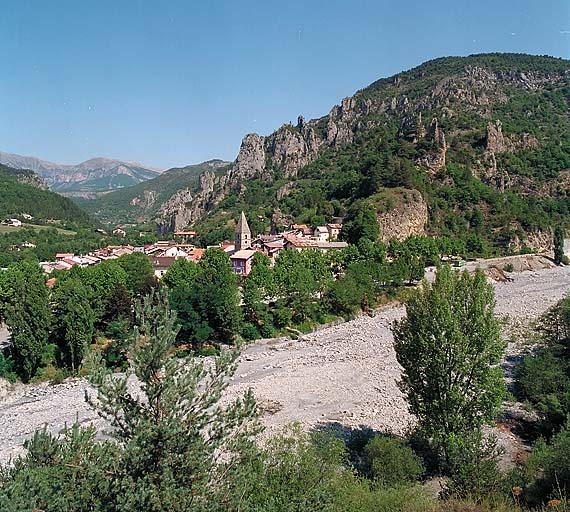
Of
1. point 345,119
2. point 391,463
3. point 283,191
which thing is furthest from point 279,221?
point 345,119

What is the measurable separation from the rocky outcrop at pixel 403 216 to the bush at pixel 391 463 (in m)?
53.1

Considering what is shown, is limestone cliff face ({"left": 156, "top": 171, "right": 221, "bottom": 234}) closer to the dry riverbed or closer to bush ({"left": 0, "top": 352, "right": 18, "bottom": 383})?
the dry riverbed

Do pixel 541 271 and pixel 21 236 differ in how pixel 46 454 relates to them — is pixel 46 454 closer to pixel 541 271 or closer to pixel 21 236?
pixel 541 271

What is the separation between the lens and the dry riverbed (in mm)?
23250

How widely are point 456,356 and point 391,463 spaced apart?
14.0ft

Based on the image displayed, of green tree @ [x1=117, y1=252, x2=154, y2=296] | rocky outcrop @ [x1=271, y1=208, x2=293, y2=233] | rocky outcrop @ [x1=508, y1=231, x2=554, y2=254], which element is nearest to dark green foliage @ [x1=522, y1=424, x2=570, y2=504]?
green tree @ [x1=117, y1=252, x2=154, y2=296]

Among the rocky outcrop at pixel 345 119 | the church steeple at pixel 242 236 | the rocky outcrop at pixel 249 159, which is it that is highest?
the rocky outcrop at pixel 345 119

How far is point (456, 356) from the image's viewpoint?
A: 15.5 metres

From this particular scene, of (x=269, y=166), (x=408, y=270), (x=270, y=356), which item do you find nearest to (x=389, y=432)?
(x=270, y=356)

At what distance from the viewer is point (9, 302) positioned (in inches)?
1350

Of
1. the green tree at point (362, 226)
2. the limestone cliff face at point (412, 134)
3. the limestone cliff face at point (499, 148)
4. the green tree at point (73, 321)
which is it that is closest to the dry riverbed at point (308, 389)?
the green tree at point (73, 321)

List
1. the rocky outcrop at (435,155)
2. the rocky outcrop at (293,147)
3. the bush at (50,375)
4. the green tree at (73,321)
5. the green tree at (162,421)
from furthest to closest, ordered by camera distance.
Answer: the rocky outcrop at (293,147) → the rocky outcrop at (435,155) → the green tree at (73,321) → the bush at (50,375) → the green tree at (162,421)

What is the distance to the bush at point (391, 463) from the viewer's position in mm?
15742

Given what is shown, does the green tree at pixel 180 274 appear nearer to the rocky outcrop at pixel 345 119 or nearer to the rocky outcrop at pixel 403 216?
the rocky outcrop at pixel 403 216
